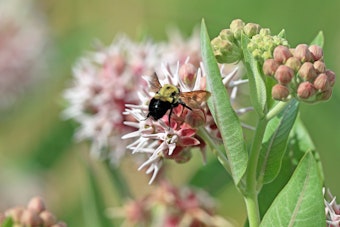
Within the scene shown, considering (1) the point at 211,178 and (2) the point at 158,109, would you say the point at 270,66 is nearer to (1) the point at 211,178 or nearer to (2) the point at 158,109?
(2) the point at 158,109

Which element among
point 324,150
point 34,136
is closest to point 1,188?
point 34,136

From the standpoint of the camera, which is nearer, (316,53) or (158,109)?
(316,53)

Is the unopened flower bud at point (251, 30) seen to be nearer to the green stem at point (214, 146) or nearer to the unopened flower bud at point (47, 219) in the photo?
the green stem at point (214, 146)

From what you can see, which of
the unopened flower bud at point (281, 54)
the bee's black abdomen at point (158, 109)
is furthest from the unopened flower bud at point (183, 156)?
the unopened flower bud at point (281, 54)

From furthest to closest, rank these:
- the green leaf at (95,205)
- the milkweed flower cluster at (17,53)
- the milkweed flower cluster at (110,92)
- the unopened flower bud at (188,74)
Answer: the milkweed flower cluster at (17,53), the green leaf at (95,205), the milkweed flower cluster at (110,92), the unopened flower bud at (188,74)

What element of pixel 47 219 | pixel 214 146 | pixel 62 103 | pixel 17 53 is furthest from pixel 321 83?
pixel 17 53

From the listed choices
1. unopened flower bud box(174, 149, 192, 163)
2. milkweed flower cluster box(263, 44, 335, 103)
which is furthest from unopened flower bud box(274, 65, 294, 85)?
unopened flower bud box(174, 149, 192, 163)

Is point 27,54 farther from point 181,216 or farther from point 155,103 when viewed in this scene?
point 155,103
